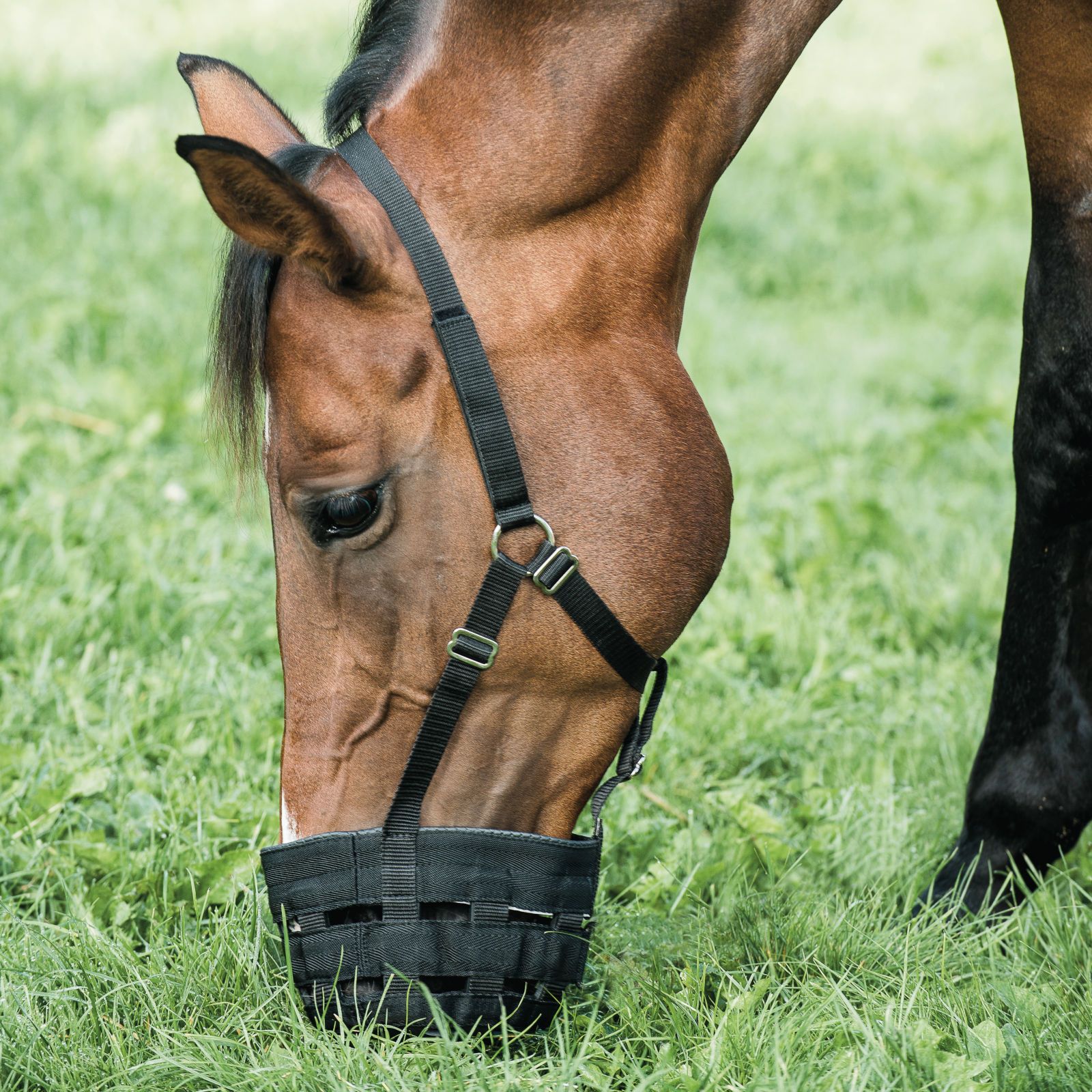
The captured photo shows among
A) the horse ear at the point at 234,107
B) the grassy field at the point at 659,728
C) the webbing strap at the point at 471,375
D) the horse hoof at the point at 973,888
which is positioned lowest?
the horse hoof at the point at 973,888

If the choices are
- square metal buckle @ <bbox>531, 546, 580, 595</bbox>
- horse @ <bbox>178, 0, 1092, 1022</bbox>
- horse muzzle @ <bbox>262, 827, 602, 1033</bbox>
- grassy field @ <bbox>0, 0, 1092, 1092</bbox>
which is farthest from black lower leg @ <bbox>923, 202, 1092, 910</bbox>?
square metal buckle @ <bbox>531, 546, 580, 595</bbox>

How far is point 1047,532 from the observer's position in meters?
2.47

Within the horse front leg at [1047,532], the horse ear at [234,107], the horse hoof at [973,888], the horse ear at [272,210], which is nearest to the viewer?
the horse ear at [272,210]

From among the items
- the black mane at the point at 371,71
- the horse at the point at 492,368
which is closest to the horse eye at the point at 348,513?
the horse at the point at 492,368

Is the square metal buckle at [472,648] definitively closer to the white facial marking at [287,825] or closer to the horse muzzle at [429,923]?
the horse muzzle at [429,923]

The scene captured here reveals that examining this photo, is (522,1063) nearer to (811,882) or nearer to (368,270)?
(811,882)

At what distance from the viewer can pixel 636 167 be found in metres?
2.01

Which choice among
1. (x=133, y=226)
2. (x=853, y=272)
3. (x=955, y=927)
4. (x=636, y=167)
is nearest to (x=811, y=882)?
(x=955, y=927)

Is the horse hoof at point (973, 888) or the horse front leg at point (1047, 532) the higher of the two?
the horse front leg at point (1047, 532)

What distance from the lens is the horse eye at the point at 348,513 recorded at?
1.84m

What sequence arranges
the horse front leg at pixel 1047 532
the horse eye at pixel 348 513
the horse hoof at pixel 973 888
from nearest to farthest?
the horse eye at pixel 348 513, the horse front leg at pixel 1047 532, the horse hoof at pixel 973 888

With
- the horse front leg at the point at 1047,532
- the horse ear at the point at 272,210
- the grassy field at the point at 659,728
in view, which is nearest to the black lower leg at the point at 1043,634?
the horse front leg at the point at 1047,532

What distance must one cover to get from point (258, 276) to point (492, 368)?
0.37m

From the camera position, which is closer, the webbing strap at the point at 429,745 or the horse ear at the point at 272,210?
the horse ear at the point at 272,210
